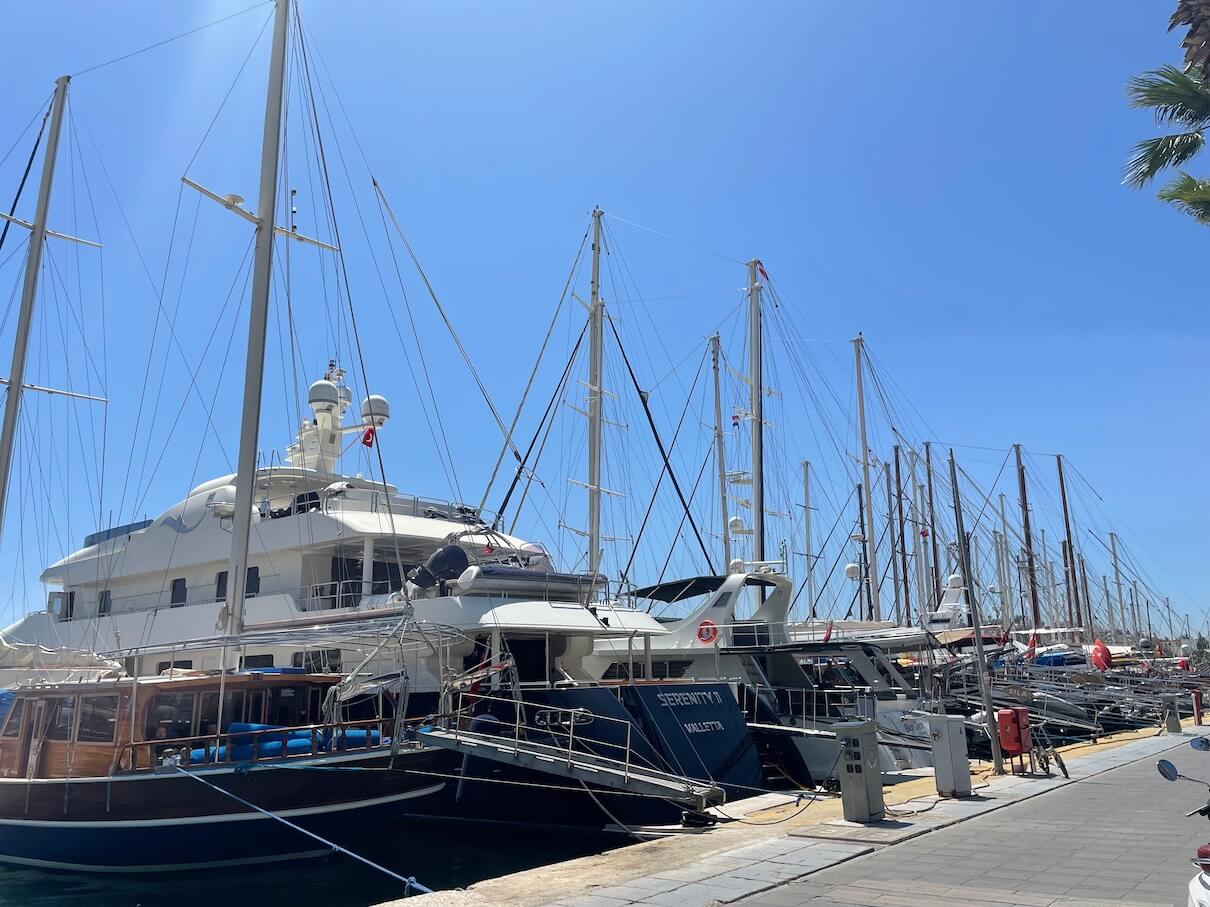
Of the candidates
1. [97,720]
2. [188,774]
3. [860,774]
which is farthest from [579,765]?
[97,720]

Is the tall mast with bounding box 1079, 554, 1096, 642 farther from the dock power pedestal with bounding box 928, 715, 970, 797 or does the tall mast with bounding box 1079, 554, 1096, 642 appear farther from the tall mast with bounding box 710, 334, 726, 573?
the dock power pedestal with bounding box 928, 715, 970, 797

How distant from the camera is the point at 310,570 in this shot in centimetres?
2302

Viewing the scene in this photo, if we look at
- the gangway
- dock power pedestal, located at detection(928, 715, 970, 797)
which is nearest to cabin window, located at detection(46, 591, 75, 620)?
the gangway

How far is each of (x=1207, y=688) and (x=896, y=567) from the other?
48.6 ft

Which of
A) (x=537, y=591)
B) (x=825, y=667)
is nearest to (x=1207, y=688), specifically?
(x=825, y=667)

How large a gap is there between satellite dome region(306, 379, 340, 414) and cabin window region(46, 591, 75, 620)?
32.1 ft

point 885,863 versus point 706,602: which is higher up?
point 706,602

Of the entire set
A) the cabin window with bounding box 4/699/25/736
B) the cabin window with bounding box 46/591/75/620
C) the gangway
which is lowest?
the gangway

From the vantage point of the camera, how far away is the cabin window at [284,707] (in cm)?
1520

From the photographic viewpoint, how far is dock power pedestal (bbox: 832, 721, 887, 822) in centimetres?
1136

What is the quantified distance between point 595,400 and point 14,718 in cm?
1775

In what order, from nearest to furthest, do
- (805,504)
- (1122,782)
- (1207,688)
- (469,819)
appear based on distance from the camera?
1. (1122,782)
2. (469,819)
3. (1207,688)
4. (805,504)

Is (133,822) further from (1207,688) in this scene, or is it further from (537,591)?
(1207,688)

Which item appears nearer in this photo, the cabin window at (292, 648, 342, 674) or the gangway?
the gangway
